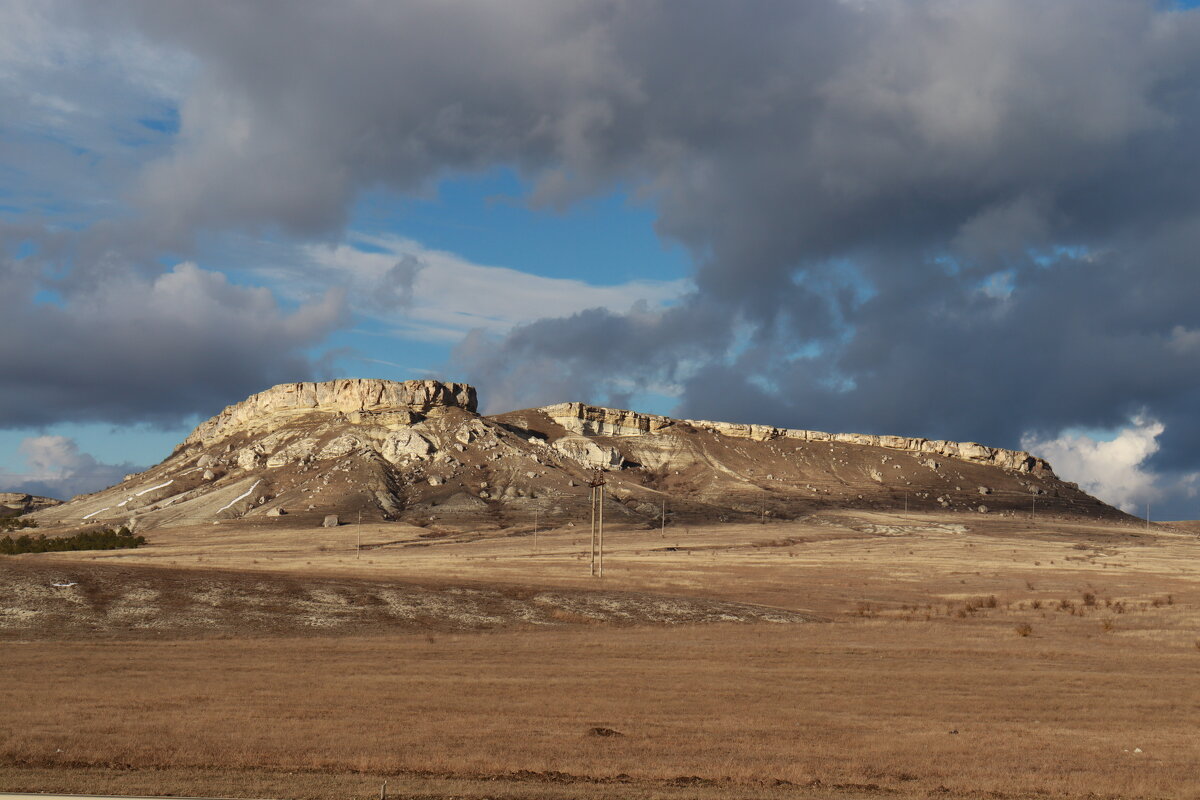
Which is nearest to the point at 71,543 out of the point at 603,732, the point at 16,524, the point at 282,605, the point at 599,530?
the point at 16,524

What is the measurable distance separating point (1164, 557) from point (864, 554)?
33488mm

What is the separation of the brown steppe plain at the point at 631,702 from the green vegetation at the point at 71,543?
78.0m

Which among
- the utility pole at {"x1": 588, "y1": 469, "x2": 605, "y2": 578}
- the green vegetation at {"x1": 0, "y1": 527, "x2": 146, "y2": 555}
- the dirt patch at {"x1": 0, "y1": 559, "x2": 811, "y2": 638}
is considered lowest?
the green vegetation at {"x1": 0, "y1": 527, "x2": 146, "y2": 555}

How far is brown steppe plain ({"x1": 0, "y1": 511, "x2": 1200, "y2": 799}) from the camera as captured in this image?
20141 millimetres

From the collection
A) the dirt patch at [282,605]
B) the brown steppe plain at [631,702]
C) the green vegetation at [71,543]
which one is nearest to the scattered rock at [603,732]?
the brown steppe plain at [631,702]

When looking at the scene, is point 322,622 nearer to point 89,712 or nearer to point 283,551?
point 89,712

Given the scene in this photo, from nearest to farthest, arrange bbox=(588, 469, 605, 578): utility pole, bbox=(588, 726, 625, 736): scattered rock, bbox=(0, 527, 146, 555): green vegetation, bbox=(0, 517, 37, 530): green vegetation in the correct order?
A: bbox=(588, 726, 625, 736): scattered rock < bbox=(588, 469, 605, 578): utility pole < bbox=(0, 527, 146, 555): green vegetation < bbox=(0, 517, 37, 530): green vegetation

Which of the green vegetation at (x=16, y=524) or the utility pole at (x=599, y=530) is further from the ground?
the utility pole at (x=599, y=530)

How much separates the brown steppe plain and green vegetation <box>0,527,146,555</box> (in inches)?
3071

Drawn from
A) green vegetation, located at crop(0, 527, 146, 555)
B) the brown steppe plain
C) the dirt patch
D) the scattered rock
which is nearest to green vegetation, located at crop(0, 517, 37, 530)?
green vegetation, located at crop(0, 527, 146, 555)

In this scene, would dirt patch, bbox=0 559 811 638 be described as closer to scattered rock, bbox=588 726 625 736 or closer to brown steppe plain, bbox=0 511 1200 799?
brown steppe plain, bbox=0 511 1200 799

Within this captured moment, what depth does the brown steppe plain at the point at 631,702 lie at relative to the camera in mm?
20141

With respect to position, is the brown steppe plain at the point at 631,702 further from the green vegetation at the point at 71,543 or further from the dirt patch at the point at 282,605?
the green vegetation at the point at 71,543

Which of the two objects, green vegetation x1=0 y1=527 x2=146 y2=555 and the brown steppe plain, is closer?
the brown steppe plain
